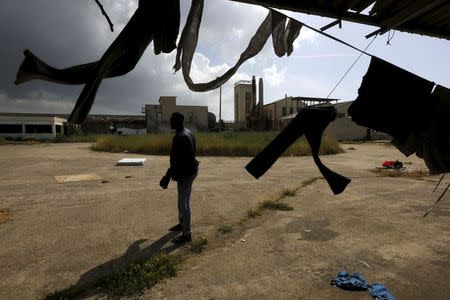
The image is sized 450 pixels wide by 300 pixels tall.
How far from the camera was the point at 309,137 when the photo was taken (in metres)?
2.53

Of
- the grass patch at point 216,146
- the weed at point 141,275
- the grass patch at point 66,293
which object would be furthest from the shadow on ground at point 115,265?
the grass patch at point 216,146

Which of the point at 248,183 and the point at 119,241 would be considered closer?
the point at 119,241

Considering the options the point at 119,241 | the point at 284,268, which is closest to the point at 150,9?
the point at 284,268

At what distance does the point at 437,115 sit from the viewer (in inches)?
102

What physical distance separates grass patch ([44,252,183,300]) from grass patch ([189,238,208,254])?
0.42 m

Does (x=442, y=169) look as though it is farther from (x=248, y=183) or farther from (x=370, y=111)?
(x=248, y=183)

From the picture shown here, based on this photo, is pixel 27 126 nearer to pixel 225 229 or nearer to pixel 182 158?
pixel 225 229

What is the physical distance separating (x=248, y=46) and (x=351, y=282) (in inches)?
104

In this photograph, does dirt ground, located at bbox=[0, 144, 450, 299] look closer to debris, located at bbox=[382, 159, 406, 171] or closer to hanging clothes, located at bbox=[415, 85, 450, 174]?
hanging clothes, located at bbox=[415, 85, 450, 174]

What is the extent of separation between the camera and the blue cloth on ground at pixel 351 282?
3.94m

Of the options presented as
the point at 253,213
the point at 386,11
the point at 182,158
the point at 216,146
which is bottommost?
the point at 253,213

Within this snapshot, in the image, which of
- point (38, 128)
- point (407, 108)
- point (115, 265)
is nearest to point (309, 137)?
point (407, 108)

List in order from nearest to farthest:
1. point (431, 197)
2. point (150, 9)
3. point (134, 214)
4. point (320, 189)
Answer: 1. point (150, 9)
2. point (134, 214)
3. point (431, 197)
4. point (320, 189)

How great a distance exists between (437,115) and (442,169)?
369 millimetres
